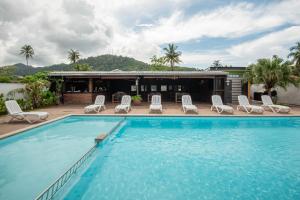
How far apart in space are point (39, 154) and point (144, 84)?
17060mm

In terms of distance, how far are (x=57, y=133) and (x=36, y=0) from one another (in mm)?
6085

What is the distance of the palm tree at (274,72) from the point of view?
14836 millimetres

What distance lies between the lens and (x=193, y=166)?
16.8 feet

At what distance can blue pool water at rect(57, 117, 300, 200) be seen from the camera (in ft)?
12.7

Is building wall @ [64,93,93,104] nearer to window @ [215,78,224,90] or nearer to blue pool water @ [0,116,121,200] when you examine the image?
blue pool water @ [0,116,121,200]

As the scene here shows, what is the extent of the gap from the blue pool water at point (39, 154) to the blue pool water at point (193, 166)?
2.12 ft

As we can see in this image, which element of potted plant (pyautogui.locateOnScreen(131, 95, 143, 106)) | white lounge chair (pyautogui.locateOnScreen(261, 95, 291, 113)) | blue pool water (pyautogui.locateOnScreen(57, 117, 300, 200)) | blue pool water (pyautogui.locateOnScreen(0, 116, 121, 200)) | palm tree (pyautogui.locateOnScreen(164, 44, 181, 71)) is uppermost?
palm tree (pyautogui.locateOnScreen(164, 44, 181, 71))

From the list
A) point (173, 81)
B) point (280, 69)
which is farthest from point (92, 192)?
point (173, 81)

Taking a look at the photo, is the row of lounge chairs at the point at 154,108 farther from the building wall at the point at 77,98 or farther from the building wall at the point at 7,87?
the building wall at the point at 77,98

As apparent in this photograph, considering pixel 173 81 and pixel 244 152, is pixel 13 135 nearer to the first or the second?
pixel 244 152

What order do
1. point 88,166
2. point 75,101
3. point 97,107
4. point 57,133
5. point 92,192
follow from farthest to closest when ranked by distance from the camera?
point 75,101 → point 97,107 → point 57,133 → point 88,166 → point 92,192

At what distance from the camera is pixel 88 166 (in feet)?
16.5

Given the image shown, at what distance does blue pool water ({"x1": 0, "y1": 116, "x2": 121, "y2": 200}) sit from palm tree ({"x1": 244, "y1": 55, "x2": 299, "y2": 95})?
12.9m

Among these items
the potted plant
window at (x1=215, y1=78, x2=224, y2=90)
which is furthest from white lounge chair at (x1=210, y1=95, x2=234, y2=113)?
the potted plant
